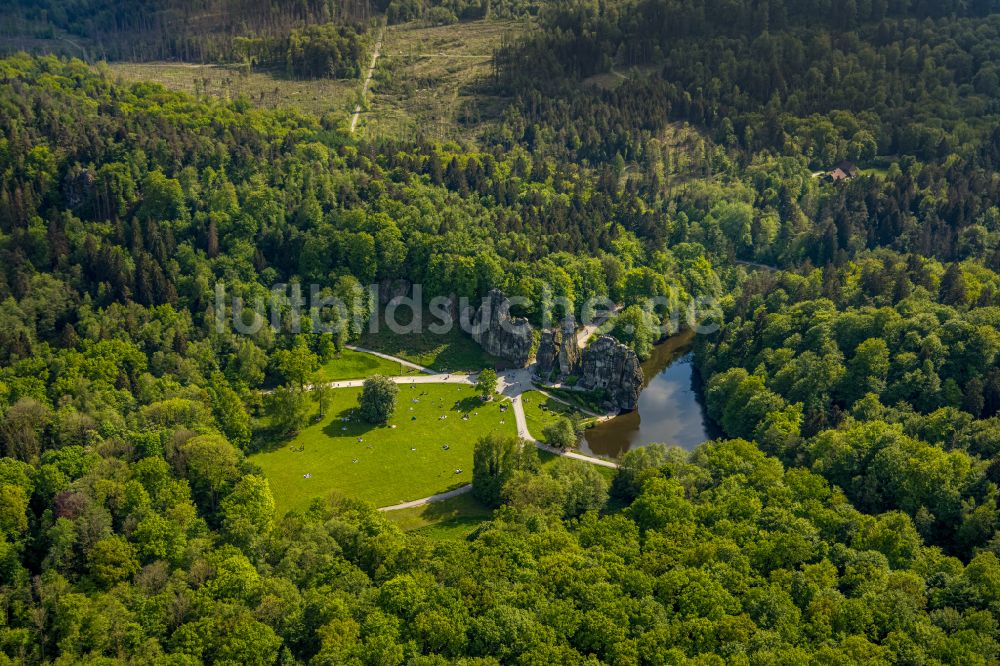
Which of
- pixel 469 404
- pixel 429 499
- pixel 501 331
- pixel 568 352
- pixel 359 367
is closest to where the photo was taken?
pixel 429 499

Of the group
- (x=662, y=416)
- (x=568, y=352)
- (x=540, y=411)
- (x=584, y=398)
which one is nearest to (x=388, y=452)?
(x=540, y=411)

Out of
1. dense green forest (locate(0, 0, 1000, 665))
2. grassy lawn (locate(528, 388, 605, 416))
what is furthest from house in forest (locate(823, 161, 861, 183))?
grassy lawn (locate(528, 388, 605, 416))

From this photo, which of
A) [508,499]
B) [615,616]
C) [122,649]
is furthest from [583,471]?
[122,649]

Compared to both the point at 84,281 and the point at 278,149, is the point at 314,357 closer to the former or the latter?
the point at 84,281

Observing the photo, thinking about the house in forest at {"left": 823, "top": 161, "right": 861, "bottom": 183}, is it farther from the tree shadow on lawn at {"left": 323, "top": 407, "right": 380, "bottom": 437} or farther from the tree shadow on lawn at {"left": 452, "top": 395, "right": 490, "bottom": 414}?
the tree shadow on lawn at {"left": 323, "top": 407, "right": 380, "bottom": 437}

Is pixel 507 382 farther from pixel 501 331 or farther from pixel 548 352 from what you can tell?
pixel 501 331

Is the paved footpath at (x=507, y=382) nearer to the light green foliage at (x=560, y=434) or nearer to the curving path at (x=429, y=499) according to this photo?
the light green foliage at (x=560, y=434)

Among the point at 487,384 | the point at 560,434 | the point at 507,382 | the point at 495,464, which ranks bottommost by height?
the point at 560,434
